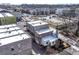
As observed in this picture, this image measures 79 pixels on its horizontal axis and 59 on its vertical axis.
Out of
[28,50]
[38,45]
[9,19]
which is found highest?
[9,19]

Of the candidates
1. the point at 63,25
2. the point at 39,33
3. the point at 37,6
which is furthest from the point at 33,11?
the point at 39,33

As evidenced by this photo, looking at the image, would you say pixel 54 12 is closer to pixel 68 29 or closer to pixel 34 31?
pixel 68 29

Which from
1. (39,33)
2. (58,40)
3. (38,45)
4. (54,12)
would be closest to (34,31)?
(39,33)

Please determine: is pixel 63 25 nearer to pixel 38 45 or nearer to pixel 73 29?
pixel 73 29

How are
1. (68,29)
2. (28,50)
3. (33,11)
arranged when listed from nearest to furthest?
1. (28,50)
2. (68,29)
3. (33,11)

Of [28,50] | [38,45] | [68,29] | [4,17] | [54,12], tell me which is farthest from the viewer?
[54,12]

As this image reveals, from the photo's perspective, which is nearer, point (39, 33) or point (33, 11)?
point (39, 33)

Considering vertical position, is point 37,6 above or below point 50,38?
above

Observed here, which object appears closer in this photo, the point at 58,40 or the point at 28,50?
the point at 28,50

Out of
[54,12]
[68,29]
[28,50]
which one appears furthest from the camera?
[54,12]
